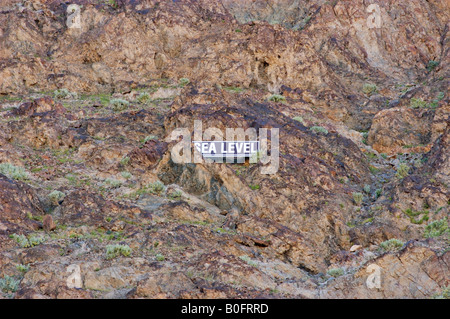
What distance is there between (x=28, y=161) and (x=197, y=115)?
22.2ft

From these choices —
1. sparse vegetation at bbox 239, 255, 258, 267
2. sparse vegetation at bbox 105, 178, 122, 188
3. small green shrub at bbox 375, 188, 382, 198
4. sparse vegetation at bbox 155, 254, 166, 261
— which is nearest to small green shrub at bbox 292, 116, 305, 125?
small green shrub at bbox 375, 188, 382, 198

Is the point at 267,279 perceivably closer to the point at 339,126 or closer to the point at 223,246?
the point at 223,246

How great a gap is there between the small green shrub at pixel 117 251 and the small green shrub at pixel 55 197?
4068 millimetres

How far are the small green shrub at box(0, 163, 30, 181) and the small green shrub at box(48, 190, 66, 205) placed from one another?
1611 millimetres

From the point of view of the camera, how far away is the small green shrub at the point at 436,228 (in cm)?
2182

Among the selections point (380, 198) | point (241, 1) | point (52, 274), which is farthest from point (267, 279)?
point (241, 1)

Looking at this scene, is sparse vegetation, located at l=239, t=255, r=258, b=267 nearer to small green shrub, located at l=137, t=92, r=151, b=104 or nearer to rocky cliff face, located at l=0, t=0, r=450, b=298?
rocky cliff face, located at l=0, t=0, r=450, b=298

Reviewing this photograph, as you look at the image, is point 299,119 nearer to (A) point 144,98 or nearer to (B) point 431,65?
(A) point 144,98

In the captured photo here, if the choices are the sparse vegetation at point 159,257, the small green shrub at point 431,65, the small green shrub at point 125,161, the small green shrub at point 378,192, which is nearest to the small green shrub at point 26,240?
the sparse vegetation at point 159,257

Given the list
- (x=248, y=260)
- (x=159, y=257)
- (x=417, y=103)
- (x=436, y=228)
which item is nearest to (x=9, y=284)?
(x=159, y=257)

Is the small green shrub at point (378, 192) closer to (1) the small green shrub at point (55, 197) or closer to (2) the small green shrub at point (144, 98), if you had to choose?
(1) the small green shrub at point (55, 197)

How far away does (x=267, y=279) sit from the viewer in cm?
1881

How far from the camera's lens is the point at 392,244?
2175cm


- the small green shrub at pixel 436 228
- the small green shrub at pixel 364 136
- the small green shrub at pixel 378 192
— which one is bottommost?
the small green shrub at pixel 436 228
